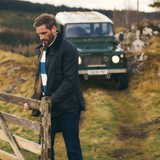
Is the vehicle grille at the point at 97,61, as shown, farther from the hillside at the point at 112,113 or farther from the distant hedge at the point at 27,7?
the distant hedge at the point at 27,7

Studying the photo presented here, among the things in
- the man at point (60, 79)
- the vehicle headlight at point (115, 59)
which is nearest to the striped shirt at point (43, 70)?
the man at point (60, 79)

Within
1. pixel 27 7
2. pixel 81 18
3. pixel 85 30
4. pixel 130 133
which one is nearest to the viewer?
pixel 130 133

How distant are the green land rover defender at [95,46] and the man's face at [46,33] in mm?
4902

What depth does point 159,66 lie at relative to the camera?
28.5 feet

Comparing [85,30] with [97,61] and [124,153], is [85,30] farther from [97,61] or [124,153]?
[124,153]

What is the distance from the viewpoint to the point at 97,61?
7.56m

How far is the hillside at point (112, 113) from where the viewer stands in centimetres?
438

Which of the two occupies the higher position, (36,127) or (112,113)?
(36,127)

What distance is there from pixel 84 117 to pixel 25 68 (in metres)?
4.30

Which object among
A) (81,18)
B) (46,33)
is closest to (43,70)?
(46,33)

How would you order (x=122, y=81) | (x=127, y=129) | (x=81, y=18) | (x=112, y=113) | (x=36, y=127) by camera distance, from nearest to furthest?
(x=36, y=127)
(x=127, y=129)
(x=112, y=113)
(x=122, y=81)
(x=81, y=18)

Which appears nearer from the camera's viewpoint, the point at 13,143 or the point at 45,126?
the point at 45,126

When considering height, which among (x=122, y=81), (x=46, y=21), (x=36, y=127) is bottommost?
(x=122, y=81)

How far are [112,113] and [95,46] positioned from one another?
2.61m
